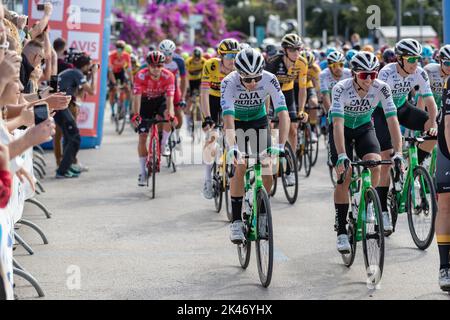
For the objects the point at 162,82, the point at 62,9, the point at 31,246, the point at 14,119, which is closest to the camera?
the point at 14,119

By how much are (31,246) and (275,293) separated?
316 centimetres

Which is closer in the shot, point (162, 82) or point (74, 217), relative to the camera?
point (74, 217)

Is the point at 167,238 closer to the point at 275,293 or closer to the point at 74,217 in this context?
the point at 74,217

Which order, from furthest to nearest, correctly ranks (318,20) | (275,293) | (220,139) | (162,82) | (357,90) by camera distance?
(318,20) < (162,82) < (220,139) < (357,90) < (275,293)

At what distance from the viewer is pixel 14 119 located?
23.4 ft

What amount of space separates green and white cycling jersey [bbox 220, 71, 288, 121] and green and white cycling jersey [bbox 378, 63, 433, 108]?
5.84 ft

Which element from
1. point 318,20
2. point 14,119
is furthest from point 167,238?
point 318,20

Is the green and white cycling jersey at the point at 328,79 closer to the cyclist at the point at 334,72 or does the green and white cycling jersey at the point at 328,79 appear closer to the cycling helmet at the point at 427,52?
the cyclist at the point at 334,72

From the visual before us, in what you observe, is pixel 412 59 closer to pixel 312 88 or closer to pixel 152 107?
pixel 152 107

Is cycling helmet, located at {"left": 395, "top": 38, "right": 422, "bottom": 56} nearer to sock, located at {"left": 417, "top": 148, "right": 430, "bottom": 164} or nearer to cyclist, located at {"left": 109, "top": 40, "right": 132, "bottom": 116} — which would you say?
sock, located at {"left": 417, "top": 148, "right": 430, "bottom": 164}

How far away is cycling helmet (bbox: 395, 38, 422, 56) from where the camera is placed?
406 inches

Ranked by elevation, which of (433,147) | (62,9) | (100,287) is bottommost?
(100,287)

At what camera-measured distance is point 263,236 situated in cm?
796

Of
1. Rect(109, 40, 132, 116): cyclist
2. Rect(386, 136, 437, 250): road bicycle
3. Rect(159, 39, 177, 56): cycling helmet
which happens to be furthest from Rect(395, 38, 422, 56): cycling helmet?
Rect(109, 40, 132, 116): cyclist
